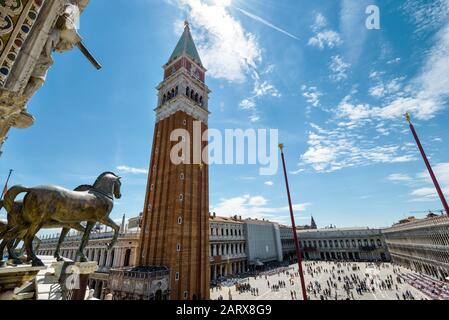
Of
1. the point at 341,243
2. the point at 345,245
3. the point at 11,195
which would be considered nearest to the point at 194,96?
the point at 11,195

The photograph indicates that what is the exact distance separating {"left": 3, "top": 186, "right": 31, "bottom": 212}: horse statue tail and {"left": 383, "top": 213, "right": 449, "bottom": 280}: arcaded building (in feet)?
130

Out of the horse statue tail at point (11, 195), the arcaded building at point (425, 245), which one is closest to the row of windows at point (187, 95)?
the horse statue tail at point (11, 195)

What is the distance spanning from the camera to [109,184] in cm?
587

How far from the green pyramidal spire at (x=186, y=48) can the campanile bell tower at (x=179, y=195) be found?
0.70ft

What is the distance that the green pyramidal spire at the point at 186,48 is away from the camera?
33662mm

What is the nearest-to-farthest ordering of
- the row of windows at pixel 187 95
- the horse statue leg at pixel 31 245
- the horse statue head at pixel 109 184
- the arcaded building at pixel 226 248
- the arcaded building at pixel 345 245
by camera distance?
the horse statue leg at pixel 31 245 → the horse statue head at pixel 109 184 → the row of windows at pixel 187 95 → the arcaded building at pixel 226 248 → the arcaded building at pixel 345 245

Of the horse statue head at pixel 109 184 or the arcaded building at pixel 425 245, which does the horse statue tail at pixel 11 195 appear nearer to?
the horse statue head at pixel 109 184

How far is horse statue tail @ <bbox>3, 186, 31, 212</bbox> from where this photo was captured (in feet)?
14.4

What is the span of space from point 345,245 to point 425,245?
33.7m

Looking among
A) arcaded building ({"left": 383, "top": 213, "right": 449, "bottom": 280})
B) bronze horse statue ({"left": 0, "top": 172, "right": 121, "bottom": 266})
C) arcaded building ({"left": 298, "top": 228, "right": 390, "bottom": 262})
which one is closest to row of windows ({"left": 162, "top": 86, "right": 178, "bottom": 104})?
bronze horse statue ({"left": 0, "top": 172, "right": 121, "bottom": 266})

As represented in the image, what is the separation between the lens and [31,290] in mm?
4590

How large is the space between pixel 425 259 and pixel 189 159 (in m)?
44.3

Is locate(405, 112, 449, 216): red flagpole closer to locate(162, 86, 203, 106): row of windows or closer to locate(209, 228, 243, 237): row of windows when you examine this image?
locate(162, 86, 203, 106): row of windows
